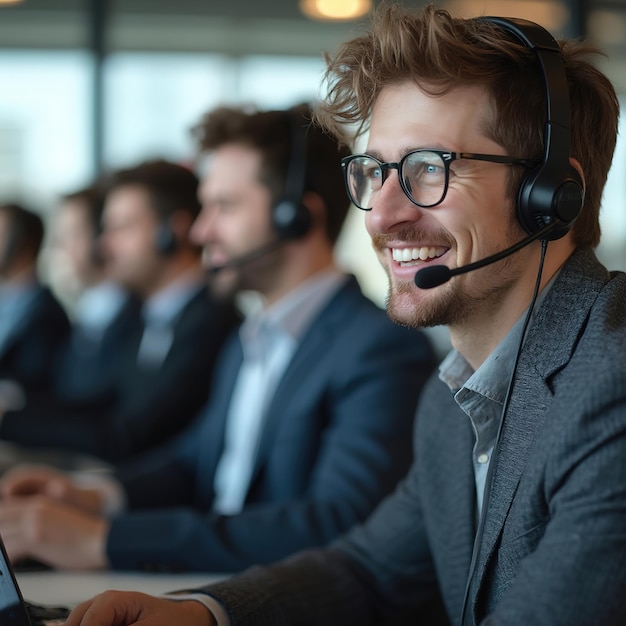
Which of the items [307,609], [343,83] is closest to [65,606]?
[307,609]

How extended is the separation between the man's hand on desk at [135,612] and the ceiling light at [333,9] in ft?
13.8

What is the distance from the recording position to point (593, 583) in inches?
30.7

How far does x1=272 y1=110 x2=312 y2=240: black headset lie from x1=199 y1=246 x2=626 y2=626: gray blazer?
34.0 inches

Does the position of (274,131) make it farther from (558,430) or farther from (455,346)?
(558,430)

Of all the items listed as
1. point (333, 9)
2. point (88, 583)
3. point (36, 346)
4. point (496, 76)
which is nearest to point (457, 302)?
point (496, 76)

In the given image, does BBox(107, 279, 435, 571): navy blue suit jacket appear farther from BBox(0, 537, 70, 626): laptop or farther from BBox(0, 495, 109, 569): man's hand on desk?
BBox(0, 537, 70, 626): laptop

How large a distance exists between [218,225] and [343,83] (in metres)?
1.07

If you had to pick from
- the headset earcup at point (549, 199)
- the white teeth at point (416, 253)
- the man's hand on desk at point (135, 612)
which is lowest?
the man's hand on desk at point (135, 612)

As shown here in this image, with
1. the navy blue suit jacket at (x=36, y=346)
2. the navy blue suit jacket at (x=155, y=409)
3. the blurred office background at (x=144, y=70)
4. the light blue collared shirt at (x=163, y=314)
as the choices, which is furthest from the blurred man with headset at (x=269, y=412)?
the blurred office background at (x=144, y=70)

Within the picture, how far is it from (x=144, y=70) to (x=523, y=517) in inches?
170

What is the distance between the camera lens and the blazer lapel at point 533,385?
94 centimetres

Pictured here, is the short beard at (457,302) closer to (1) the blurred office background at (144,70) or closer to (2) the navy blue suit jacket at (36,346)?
(2) the navy blue suit jacket at (36,346)

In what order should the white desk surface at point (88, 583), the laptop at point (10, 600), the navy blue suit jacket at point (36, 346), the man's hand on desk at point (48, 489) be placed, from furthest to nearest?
the navy blue suit jacket at point (36, 346) < the man's hand on desk at point (48, 489) < the white desk surface at point (88, 583) < the laptop at point (10, 600)

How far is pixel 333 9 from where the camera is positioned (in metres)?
4.79
